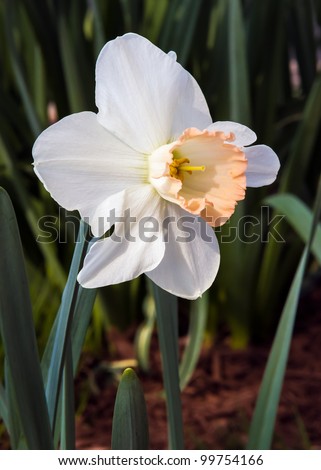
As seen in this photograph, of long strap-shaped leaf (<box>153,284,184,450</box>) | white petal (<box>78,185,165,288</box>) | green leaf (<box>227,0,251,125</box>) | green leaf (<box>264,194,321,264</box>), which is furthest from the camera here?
green leaf (<box>227,0,251,125</box>)

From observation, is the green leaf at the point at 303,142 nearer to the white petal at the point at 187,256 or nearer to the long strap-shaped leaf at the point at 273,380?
the long strap-shaped leaf at the point at 273,380

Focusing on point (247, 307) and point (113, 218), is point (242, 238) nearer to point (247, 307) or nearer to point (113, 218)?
point (247, 307)

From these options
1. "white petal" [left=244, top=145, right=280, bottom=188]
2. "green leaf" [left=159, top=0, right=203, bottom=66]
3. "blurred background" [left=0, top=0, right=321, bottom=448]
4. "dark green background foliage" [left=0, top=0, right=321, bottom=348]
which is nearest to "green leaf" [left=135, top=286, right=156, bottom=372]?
"blurred background" [left=0, top=0, right=321, bottom=448]

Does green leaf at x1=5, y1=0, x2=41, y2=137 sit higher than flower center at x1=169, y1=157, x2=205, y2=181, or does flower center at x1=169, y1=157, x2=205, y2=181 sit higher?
flower center at x1=169, y1=157, x2=205, y2=181

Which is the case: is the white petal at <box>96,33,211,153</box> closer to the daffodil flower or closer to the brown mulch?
the daffodil flower

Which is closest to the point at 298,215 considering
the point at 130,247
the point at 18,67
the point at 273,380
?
the point at 273,380
